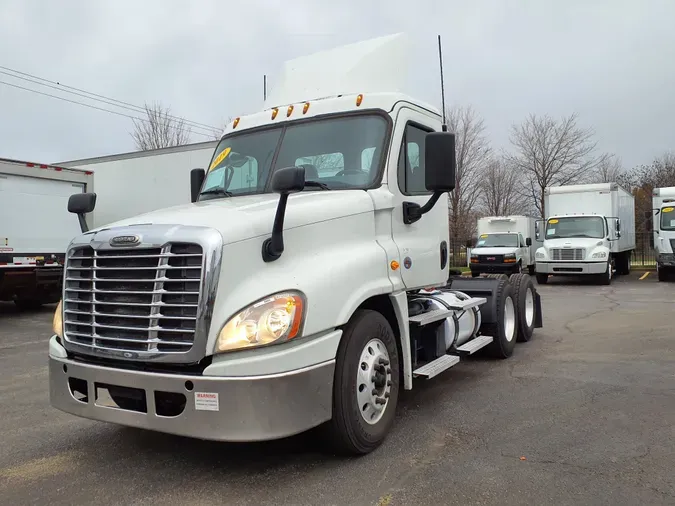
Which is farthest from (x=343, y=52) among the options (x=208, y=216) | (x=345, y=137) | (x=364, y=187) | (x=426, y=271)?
(x=208, y=216)

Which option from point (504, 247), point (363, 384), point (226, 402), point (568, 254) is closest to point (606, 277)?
point (568, 254)

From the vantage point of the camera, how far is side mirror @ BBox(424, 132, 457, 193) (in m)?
4.32

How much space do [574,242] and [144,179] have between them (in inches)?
565

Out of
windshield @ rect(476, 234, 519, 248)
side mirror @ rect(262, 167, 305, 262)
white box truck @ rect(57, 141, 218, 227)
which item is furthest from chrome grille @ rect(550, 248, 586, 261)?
side mirror @ rect(262, 167, 305, 262)

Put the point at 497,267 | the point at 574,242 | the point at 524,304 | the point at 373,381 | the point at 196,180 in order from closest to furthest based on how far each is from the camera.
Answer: the point at 373,381
the point at 196,180
the point at 524,304
the point at 574,242
the point at 497,267

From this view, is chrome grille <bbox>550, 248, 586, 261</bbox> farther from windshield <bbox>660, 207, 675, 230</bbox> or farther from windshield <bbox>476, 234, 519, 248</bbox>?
windshield <bbox>476, 234, 519, 248</bbox>

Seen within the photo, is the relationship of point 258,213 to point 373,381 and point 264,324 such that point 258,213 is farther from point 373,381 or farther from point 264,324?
point 373,381

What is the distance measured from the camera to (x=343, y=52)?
542cm

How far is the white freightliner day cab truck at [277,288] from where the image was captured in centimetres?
326

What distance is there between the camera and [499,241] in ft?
78.6

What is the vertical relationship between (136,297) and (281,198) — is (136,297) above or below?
below

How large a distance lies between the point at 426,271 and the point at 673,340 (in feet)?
17.3

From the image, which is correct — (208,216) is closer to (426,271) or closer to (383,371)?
(383,371)

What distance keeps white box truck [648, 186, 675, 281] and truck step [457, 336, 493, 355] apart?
1616cm
